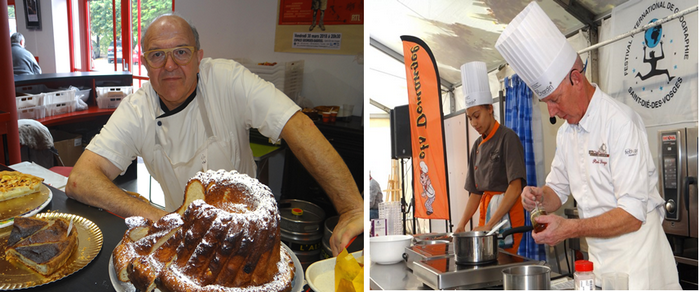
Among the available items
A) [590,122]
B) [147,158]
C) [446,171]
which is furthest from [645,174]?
[147,158]

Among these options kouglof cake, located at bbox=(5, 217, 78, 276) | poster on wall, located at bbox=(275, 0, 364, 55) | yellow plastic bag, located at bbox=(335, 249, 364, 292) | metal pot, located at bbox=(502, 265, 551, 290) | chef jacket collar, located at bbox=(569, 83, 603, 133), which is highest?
poster on wall, located at bbox=(275, 0, 364, 55)

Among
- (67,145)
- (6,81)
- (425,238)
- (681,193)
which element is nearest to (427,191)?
(425,238)

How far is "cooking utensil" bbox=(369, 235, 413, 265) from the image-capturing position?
1.32 m

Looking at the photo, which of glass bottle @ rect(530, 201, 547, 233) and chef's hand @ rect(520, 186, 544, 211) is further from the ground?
chef's hand @ rect(520, 186, 544, 211)

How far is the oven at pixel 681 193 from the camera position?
3.60 ft

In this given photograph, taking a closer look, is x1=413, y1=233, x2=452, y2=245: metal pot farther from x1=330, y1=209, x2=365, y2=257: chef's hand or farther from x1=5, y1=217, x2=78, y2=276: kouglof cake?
x1=5, y1=217, x2=78, y2=276: kouglof cake

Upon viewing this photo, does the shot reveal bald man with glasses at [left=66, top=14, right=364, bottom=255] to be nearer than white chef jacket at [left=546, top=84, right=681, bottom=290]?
No

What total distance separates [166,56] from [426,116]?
2.79ft

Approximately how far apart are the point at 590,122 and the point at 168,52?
1.23 metres

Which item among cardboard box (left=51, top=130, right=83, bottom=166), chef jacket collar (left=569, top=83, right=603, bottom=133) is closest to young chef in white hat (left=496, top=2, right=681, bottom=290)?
chef jacket collar (left=569, top=83, right=603, bottom=133)

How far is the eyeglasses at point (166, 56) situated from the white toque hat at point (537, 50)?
3.19 ft

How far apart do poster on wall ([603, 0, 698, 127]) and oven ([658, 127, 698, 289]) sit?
45 mm

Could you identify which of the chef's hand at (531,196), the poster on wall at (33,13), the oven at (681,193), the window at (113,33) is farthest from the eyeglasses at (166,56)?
the poster on wall at (33,13)

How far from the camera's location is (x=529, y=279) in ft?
3.47
